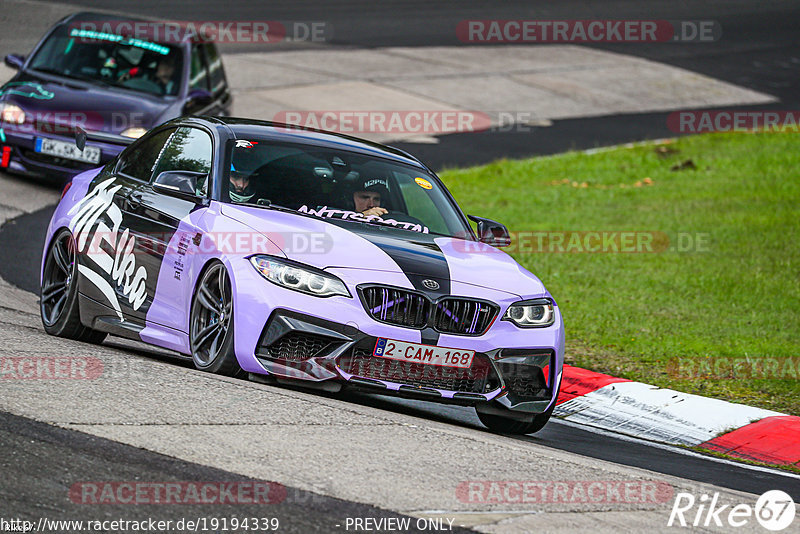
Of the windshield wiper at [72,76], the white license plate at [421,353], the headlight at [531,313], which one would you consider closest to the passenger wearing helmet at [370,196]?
the headlight at [531,313]

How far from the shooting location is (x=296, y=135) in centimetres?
A: 843

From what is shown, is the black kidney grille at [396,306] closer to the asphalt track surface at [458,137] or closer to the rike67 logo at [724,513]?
the asphalt track surface at [458,137]

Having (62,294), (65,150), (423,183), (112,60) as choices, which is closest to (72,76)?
(112,60)

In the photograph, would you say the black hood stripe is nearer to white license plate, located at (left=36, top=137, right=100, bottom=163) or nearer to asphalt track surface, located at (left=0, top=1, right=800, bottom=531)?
asphalt track surface, located at (left=0, top=1, right=800, bottom=531)

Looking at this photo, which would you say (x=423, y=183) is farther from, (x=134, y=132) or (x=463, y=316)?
(x=134, y=132)

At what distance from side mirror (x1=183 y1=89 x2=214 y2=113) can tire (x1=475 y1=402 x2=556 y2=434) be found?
7.97 metres

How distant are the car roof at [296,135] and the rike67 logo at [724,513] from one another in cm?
352

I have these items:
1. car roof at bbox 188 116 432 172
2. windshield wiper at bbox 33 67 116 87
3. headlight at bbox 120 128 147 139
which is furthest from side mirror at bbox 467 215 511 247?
windshield wiper at bbox 33 67 116 87

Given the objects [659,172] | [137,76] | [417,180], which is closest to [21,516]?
[417,180]

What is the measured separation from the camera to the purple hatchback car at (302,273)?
689 centimetres

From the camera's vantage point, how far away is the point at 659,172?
66.2ft

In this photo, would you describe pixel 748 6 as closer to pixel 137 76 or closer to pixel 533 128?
pixel 533 128

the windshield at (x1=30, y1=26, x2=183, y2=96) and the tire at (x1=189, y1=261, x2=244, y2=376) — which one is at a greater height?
the windshield at (x1=30, y1=26, x2=183, y2=96)

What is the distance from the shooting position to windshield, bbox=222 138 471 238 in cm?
786
